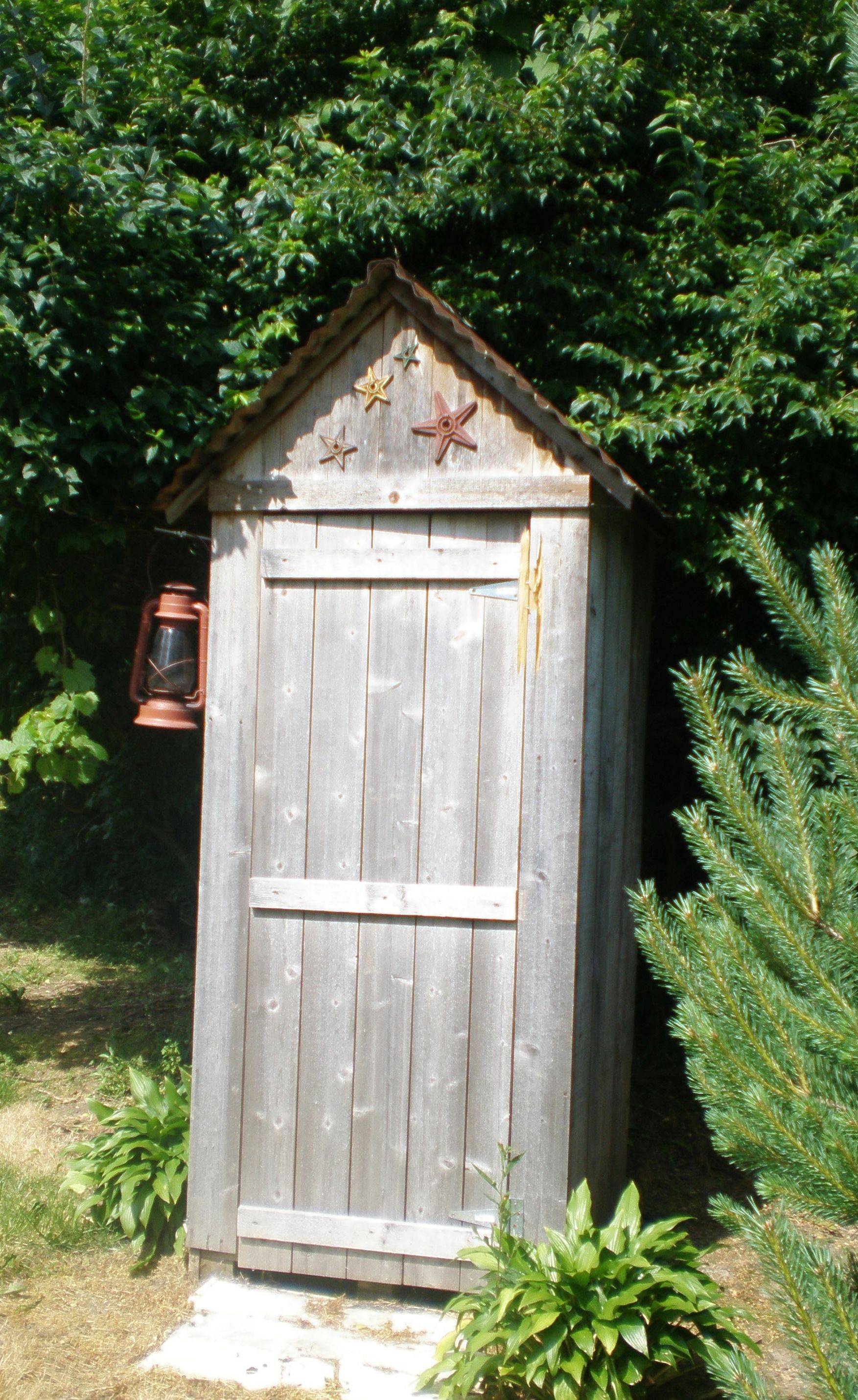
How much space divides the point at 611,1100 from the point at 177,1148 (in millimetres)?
1675

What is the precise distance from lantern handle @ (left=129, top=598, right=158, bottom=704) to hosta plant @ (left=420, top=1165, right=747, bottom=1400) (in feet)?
7.49

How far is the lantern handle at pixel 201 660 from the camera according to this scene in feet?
13.9

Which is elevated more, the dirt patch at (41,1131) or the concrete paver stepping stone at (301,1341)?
the dirt patch at (41,1131)

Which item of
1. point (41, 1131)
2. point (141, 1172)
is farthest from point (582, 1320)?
point (41, 1131)

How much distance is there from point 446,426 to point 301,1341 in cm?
302

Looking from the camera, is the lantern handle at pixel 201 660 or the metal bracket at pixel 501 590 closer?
the metal bracket at pixel 501 590

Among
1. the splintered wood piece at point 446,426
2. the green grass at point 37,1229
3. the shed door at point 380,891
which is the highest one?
the splintered wood piece at point 446,426

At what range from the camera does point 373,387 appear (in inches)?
155

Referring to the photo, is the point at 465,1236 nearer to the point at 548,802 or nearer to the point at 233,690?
the point at 548,802

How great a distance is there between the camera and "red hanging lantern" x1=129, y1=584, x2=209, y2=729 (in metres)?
4.30

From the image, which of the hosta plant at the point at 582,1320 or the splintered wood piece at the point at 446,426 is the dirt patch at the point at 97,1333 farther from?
the splintered wood piece at the point at 446,426

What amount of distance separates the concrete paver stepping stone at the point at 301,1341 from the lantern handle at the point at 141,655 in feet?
6.99

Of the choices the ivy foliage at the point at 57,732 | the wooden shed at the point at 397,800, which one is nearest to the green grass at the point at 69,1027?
the wooden shed at the point at 397,800

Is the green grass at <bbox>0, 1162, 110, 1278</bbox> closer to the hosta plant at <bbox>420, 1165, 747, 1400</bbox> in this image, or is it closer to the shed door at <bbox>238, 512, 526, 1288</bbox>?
the shed door at <bbox>238, 512, 526, 1288</bbox>
